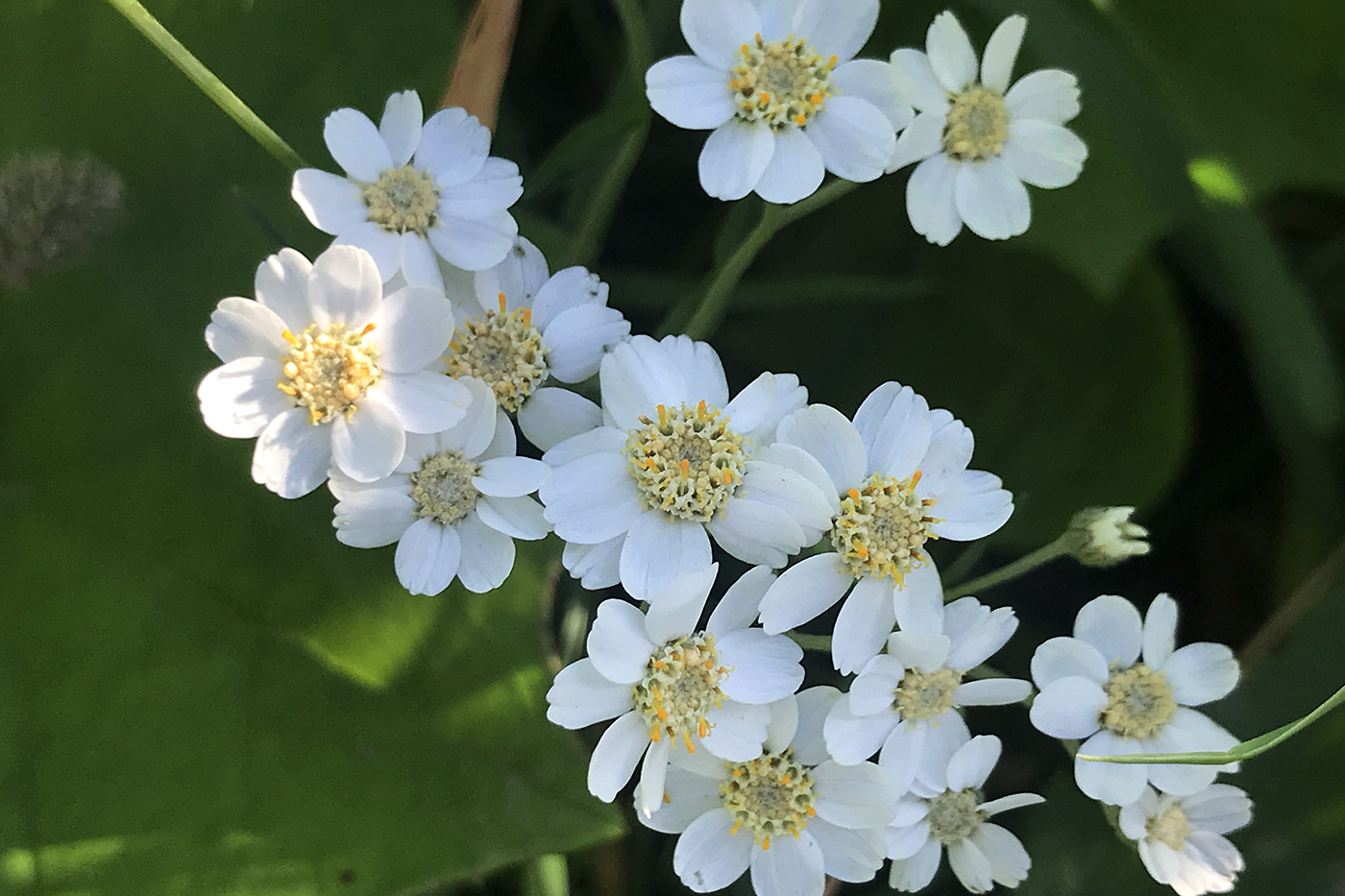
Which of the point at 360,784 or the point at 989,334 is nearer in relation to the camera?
the point at 360,784

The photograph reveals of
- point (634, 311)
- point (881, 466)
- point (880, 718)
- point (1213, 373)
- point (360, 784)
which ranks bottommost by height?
point (360, 784)

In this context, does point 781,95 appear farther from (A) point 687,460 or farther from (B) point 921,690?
(B) point 921,690

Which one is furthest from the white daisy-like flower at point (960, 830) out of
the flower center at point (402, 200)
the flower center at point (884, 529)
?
the flower center at point (402, 200)

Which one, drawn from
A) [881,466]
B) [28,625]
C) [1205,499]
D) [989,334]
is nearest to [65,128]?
[28,625]

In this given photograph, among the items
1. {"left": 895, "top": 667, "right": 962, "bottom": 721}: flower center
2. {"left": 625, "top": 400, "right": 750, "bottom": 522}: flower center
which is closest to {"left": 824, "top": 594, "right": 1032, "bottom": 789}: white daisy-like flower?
{"left": 895, "top": 667, "right": 962, "bottom": 721}: flower center

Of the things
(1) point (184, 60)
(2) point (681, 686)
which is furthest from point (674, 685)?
(1) point (184, 60)

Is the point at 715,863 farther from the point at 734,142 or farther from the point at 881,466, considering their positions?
the point at 734,142

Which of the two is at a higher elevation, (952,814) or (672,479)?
(672,479)

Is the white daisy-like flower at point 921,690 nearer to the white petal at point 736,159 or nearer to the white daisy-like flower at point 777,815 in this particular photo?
the white daisy-like flower at point 777,815
